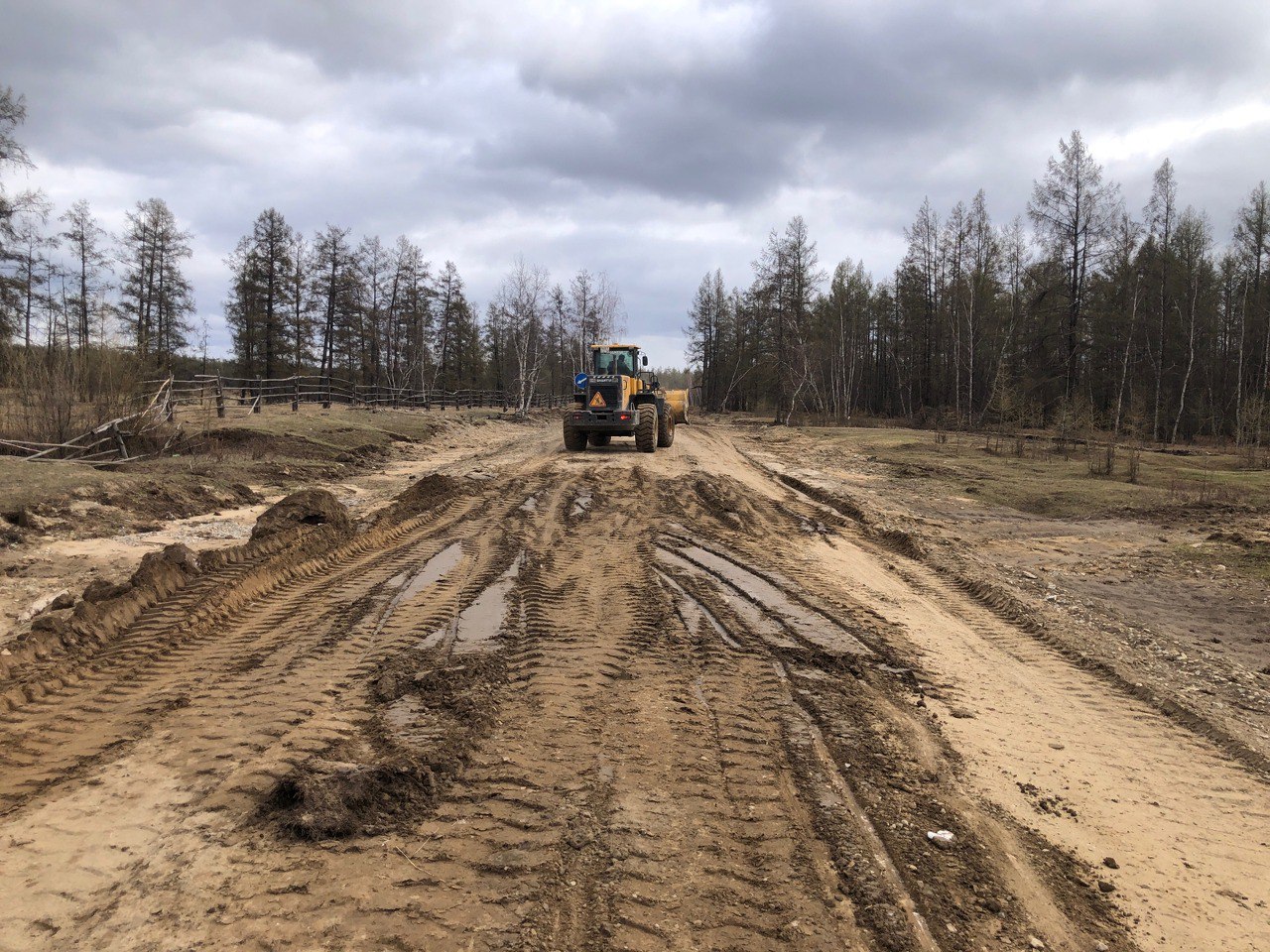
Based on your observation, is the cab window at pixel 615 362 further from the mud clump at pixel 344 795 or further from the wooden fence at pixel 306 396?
the mud clump at pixel 344 795

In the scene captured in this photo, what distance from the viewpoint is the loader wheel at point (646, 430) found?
20.0 metres

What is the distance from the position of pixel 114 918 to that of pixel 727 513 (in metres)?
9.57

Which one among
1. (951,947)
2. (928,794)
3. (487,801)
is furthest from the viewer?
(928,794)

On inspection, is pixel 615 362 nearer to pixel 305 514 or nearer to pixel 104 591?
pixel 305 514

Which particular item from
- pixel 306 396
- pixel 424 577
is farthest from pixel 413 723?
pixel 306 396

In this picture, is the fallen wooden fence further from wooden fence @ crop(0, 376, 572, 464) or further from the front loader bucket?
the front loader bucket

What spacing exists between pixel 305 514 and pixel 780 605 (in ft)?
21.2

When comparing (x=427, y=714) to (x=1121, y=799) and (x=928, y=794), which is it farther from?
(x=1121, y=799)

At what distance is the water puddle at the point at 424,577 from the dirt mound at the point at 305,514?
1.86m

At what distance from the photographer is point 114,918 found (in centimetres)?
266

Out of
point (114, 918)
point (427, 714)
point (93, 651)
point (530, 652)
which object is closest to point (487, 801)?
point (427, 714)

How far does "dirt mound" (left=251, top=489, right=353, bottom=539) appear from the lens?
29.8 feet

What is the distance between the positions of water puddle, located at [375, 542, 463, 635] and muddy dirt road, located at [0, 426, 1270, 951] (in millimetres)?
81

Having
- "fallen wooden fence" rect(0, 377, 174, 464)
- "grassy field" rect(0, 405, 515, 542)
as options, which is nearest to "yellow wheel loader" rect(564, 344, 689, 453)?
"grassy field" rect(0, 405, 515, 542)
